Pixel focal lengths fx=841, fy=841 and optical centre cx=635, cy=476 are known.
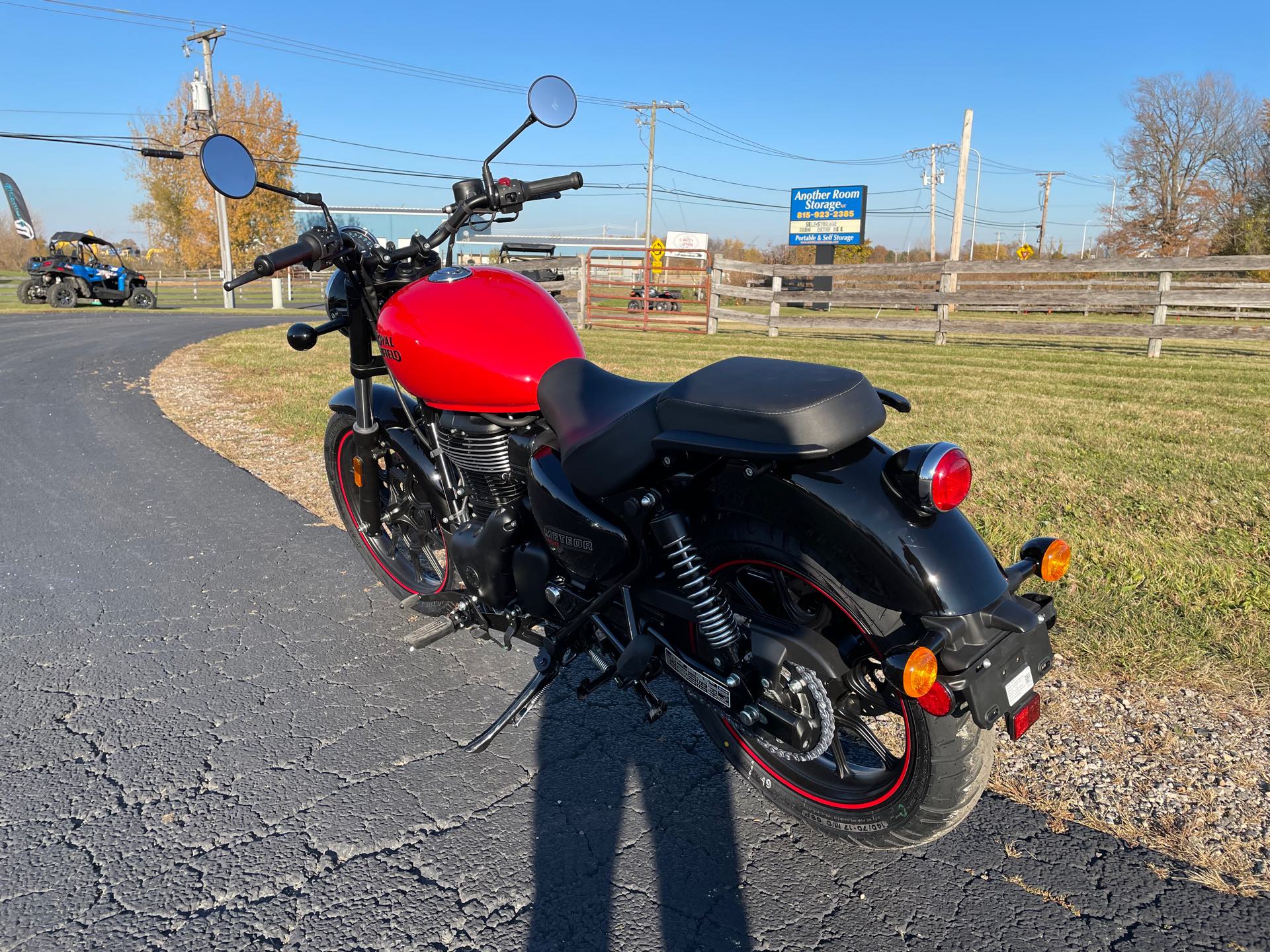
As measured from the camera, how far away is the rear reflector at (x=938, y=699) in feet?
6.03

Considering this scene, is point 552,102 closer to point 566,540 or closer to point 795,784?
point 566,540

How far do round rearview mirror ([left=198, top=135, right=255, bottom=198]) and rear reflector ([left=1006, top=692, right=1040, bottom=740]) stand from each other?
285 centimetres

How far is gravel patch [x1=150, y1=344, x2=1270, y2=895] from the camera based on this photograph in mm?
2217

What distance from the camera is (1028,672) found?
1.95 metres

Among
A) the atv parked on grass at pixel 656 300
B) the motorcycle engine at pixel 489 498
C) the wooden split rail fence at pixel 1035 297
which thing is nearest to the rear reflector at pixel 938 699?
the motorcycle engine at pixel 489 498

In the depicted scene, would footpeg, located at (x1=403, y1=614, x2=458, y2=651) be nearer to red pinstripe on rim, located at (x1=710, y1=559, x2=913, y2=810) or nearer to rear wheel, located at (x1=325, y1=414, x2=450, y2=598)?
rear wheel, located at (x1=325, y1=414, x2=450, y2=598)

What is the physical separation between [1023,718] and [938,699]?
28 centimetres

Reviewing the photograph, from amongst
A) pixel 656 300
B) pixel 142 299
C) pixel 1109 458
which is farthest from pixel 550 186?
pixel 142 299

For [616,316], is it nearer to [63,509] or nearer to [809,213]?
[63,509]

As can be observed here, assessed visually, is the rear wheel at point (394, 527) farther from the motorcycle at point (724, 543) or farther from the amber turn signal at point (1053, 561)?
the amber turn signal at point (1053, 561)

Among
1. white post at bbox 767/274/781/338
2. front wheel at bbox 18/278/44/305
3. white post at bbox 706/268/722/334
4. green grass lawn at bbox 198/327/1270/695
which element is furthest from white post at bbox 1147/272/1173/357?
front wheel at bbox 18/278/44/305

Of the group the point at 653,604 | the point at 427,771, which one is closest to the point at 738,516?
the point at 653,604

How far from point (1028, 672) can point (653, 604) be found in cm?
96

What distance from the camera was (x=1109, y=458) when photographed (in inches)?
244
